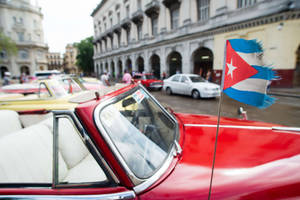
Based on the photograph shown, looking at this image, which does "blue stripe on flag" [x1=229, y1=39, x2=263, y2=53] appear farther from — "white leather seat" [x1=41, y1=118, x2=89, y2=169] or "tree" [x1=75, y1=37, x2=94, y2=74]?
"tree" [x1=75, y1=37, x2=94, y2=74]

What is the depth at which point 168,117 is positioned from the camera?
189 cm

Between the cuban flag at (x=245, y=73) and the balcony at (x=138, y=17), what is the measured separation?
23549mm

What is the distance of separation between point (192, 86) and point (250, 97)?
27.1 ft

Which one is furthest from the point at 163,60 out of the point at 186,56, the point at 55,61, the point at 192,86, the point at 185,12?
the point at 55,61

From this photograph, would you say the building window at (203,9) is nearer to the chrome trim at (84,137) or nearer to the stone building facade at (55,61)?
the chrome trim at (84,137)

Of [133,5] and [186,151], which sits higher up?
[133,5]

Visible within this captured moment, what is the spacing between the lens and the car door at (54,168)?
103 cm

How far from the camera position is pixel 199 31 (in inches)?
586

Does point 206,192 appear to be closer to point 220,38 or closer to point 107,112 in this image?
point 107,112

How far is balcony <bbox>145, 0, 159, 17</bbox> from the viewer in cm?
1901

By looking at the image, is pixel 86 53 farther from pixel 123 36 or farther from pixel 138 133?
pixel 138 133

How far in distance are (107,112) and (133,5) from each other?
26864 mm

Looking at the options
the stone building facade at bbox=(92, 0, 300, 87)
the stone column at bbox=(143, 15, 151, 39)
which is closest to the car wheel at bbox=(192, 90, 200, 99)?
the stone building facade at bbox=(92, 0, 300, 87)

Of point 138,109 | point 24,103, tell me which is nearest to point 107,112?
point 138,109
